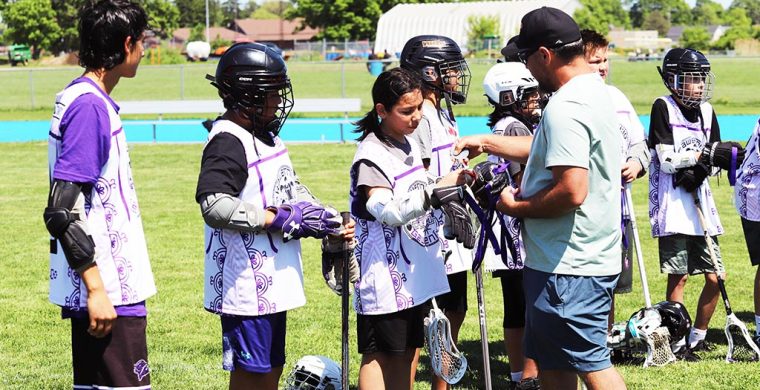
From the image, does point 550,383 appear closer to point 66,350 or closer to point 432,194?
point 432,194

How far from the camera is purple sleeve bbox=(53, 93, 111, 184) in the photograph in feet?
12.1

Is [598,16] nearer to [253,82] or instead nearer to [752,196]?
[752,196]

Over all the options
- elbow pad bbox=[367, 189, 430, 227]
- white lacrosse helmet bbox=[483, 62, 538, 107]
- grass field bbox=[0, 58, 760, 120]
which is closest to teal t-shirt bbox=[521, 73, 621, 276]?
elbow pad bbox=[367, 189, 430, 227]

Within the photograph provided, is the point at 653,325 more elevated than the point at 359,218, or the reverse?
the point at 359,218

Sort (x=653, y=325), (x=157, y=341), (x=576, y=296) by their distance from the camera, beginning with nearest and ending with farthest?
(x=576, y=296) < (x=653, y=325) < (x=157, y=341)

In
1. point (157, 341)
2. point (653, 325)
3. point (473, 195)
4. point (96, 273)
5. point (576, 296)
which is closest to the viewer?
point (96, 273)

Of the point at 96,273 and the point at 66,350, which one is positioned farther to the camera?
the point at 66,350

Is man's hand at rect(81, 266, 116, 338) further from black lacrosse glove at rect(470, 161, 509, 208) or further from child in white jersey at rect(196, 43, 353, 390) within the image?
black lacrosse glove at rect(470, 161, 509, 208)

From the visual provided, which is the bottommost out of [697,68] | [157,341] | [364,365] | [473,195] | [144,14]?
[157,341]

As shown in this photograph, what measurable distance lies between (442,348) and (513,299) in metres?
1.17

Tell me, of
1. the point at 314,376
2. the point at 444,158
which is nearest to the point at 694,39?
the point at 444,158

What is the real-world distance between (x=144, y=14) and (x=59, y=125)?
57 centimetres

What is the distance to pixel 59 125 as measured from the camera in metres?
3.78

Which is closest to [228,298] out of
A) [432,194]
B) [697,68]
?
[432,194]
